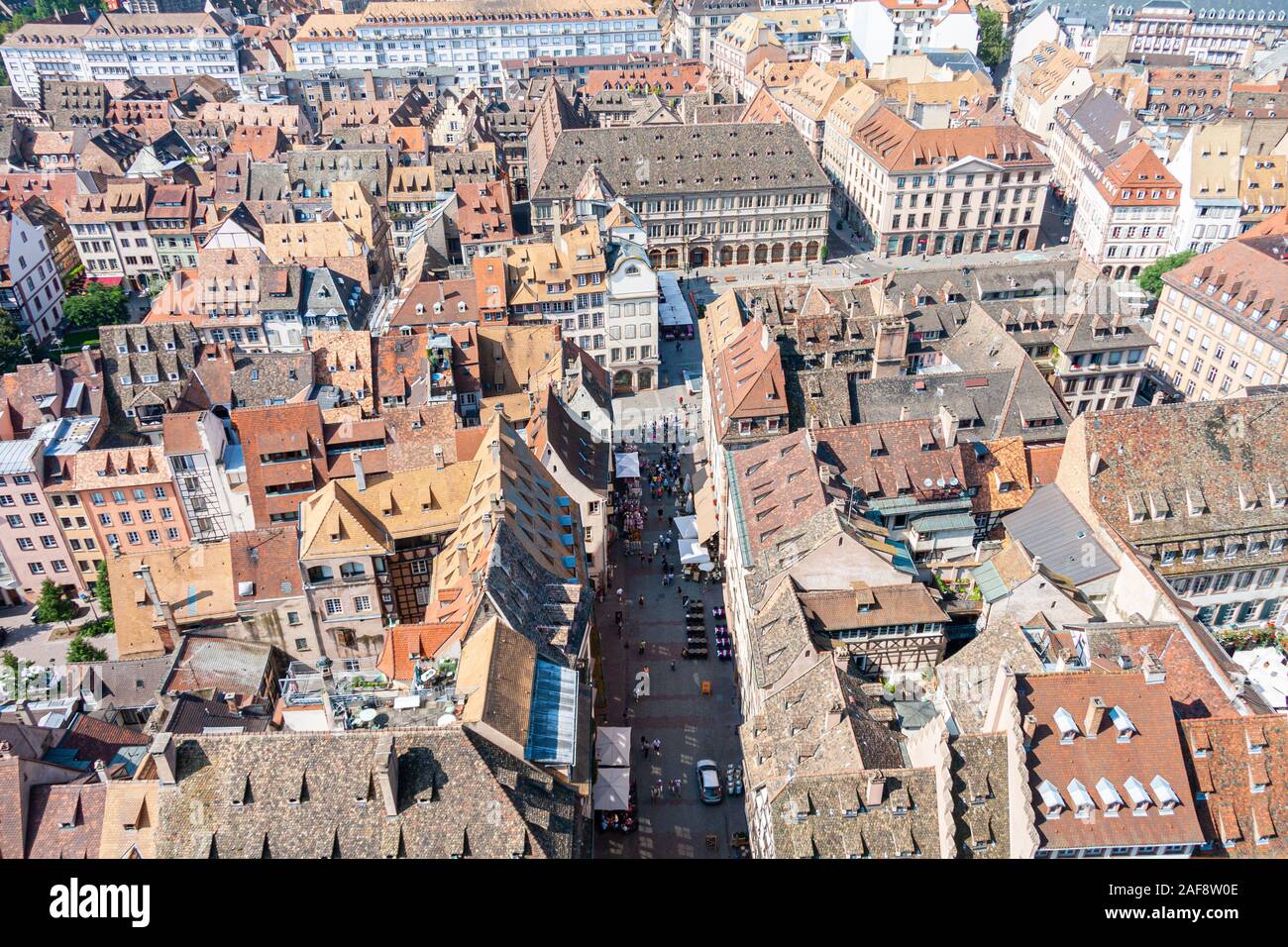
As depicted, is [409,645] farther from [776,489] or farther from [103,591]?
[103,591]

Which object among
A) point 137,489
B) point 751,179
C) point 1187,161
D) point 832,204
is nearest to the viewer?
point 137,489

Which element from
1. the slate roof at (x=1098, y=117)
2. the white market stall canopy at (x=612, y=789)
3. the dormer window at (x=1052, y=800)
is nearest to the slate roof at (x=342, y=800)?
the white market stall canopy at (x=612, y=789)

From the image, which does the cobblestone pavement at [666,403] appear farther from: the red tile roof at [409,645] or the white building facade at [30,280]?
the white building facade at [30,280]

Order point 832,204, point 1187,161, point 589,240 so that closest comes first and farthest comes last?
point 589,240 < point 1187,161 < point 832,204

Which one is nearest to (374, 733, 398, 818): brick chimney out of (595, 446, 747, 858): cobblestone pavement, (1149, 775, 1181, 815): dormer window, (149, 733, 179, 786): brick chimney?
(149, 733, 179, 786): brick chimney

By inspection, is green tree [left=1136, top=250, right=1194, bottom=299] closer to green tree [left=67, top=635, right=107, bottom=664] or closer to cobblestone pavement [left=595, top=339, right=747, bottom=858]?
cobblestone pavement [left=595, top=339, right=747, bottom=858]

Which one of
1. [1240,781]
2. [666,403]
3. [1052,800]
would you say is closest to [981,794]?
[1052,800]
